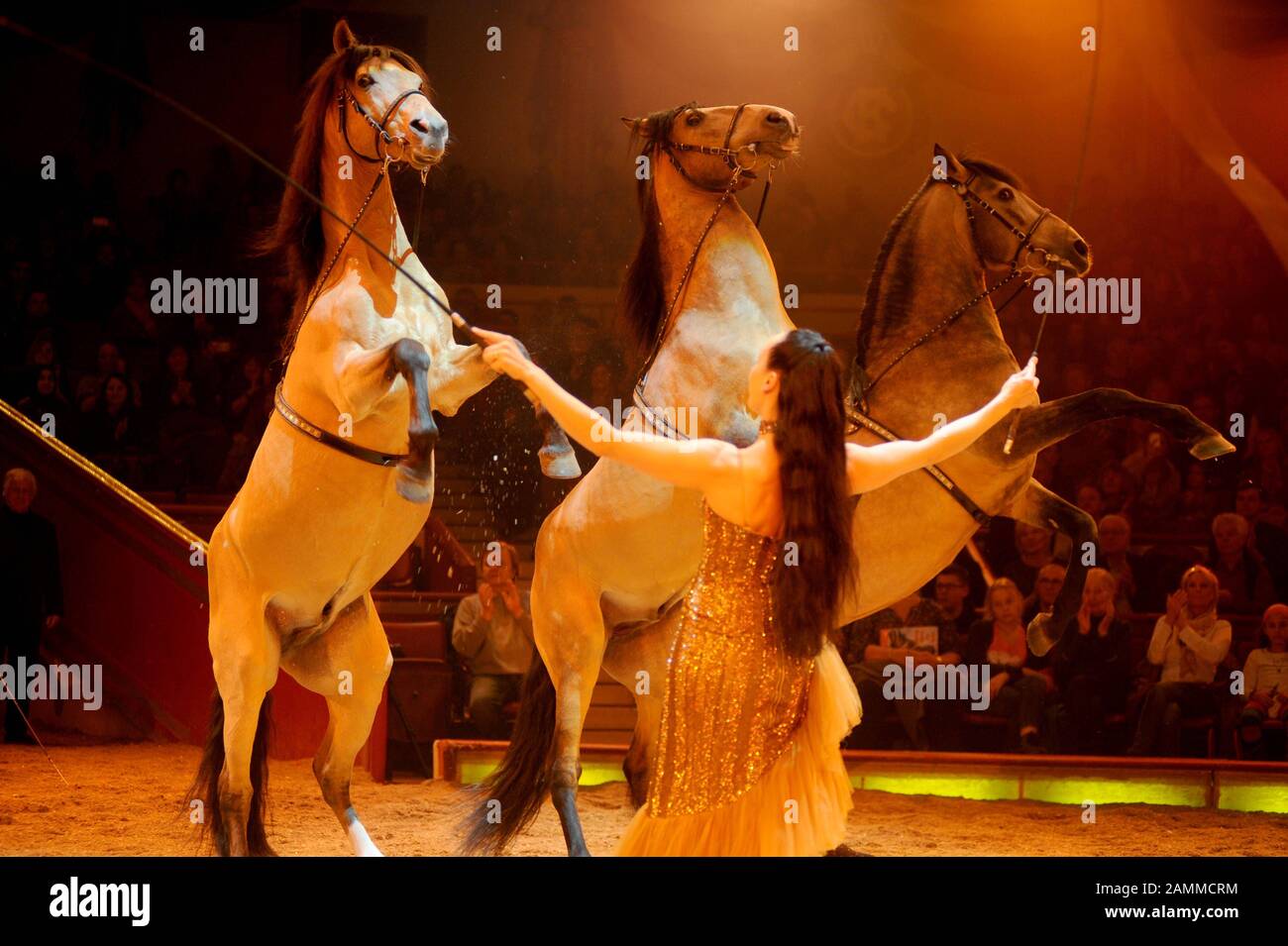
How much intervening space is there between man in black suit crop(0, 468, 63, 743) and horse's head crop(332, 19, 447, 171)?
135 inches

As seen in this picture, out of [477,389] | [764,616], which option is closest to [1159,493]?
[477,389]

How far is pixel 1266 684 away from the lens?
22.4 feet

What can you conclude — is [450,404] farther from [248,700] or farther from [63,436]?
[63,436]

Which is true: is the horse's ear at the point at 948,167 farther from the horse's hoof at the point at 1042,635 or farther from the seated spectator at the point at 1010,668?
the seated spectator at the point at 1010,668

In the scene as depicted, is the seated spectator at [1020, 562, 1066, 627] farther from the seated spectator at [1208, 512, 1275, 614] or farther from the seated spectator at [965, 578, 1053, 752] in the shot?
the seated spectator at [1208, 512, 1275, 614]

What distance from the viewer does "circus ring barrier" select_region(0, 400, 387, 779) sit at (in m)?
7.08

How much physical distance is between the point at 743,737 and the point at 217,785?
2361 mm

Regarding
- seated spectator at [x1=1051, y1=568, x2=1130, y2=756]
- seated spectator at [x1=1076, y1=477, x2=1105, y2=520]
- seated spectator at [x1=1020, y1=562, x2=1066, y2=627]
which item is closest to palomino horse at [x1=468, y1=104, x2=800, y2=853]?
seated spectator at [x1=1020, y1=562, x2=1066, y2=627]

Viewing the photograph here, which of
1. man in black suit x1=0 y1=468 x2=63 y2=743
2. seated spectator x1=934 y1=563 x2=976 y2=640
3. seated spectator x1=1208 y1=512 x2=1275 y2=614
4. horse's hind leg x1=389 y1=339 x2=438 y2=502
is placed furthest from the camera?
seated spectator x1=1208 y1=512 x2=1275 y2=614

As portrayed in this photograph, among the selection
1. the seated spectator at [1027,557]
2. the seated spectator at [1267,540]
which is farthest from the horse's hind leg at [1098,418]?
the seated spectator at [1267,540]

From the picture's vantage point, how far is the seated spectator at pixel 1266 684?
266 inches

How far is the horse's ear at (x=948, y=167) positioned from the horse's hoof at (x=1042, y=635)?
165 cm

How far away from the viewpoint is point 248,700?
4.86 meters

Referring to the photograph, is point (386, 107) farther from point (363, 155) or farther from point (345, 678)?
point (345, 678)
